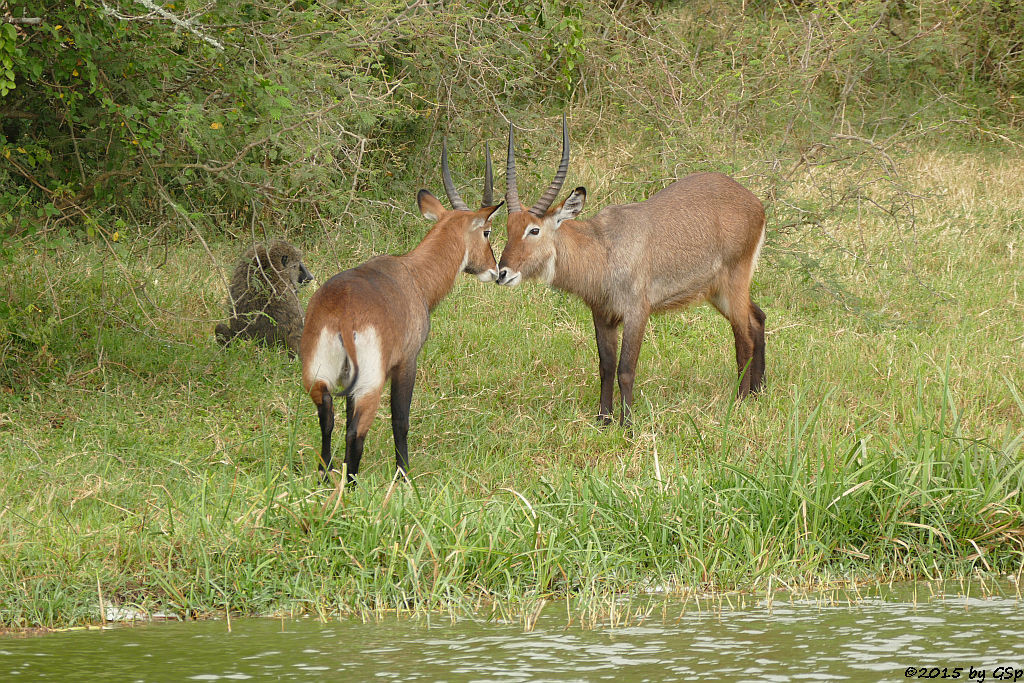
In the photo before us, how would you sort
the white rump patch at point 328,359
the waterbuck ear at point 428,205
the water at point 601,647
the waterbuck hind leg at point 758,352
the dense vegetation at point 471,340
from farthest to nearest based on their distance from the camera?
the waterbuck hind leg at point 758,352
the waterbuck ear at point 428,205
the white rump patch at point 328,359
the dense vegetation at point 471,340
the water at point 601,647

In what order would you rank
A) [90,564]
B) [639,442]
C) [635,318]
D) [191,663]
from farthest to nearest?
[635,318], [639,442], [90,564], [191,663]

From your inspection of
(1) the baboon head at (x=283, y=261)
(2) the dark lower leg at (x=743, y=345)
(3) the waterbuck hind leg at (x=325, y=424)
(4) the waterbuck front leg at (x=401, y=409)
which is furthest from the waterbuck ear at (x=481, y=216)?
(2) the dark lower leg at (x=743, y=345)

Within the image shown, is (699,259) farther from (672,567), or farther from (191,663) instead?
(191,663)

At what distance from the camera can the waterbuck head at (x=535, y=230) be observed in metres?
7.17

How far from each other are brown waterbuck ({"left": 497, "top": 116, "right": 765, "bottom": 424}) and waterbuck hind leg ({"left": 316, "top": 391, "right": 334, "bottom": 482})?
5.49ft

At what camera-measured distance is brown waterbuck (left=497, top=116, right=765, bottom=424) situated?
7262 mm

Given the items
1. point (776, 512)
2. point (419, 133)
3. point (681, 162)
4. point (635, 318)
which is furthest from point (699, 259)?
point (419, 133)

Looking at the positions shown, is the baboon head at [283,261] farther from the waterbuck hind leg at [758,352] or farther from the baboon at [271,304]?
the waterbuck hind leg at [758,352]

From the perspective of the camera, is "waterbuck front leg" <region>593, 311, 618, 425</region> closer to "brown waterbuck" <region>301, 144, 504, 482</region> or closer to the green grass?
the green grass

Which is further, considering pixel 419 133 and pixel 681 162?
pixel 419 133

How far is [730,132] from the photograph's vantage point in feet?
37.0

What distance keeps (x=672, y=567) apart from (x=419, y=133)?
649 centimetres

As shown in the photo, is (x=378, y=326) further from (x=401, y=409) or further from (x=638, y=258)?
(x=638, y=258)

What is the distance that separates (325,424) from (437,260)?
127 centimetres
